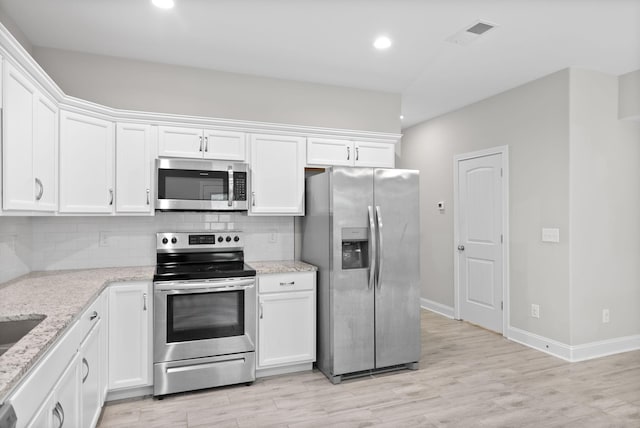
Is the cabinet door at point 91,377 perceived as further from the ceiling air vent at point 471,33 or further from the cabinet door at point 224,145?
the ceiling air vent at point 471,33

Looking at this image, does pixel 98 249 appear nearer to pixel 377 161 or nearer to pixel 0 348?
pixel 0 348

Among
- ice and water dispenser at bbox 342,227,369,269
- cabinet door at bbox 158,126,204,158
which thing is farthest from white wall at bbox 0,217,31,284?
ice and water dispenser at bbox 342,227,369,269

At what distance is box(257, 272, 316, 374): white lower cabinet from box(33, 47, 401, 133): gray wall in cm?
162

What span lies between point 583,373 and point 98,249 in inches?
168

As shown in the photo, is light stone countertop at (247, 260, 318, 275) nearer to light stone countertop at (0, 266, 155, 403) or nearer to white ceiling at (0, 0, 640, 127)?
light stone countertop at (0, 266, 155, 403)

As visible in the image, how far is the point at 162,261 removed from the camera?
11.0 feet

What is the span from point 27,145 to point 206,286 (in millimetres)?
1442

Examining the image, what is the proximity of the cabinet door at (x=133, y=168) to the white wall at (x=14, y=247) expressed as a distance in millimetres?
656

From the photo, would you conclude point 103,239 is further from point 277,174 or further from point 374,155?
point 374,155

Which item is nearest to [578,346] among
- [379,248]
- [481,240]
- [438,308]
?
[481,240]

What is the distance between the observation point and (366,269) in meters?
3.27

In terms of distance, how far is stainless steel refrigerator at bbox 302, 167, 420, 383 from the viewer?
3180 millimetres

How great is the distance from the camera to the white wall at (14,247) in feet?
8.39

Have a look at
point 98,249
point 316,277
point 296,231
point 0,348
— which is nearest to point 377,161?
point 296,231
